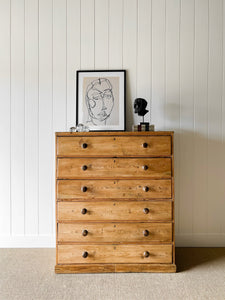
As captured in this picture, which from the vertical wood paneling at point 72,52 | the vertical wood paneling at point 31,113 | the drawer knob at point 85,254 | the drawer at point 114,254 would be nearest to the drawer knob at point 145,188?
the drawer at point 114,254

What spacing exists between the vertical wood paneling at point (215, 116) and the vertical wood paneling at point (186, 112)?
18cm

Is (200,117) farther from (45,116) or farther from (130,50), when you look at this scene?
(45,116)

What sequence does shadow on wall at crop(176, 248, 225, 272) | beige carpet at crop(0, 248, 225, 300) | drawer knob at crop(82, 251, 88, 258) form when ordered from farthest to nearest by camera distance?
shadow on wall at crop(176, 248, 225, 272)
drawer knob at crop(82, 251, 88, 258)
beige carpet at crop(0, 248, 225, 300)

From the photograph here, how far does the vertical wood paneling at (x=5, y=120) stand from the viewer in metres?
2.64

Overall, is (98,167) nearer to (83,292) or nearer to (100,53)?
(83,292)

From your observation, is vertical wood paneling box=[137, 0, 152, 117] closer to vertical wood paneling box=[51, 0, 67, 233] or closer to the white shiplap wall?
the white shiplap wall

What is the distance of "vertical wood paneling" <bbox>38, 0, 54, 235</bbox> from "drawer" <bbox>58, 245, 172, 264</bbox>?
0.62m

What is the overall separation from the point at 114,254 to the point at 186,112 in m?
1.50

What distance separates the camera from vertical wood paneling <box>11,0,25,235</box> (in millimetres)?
2633

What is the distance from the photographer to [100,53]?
2627 mm

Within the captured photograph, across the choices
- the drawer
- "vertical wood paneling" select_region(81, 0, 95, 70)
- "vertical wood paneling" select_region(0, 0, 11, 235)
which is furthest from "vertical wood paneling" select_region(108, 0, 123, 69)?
the drawer

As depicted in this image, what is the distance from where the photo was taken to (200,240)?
267 cm

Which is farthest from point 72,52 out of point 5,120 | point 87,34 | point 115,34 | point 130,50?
point 5,120

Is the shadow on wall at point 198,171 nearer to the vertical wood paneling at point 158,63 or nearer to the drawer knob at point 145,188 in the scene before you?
the vertical wood paneling at point 158,63
